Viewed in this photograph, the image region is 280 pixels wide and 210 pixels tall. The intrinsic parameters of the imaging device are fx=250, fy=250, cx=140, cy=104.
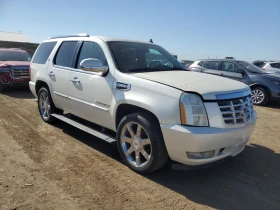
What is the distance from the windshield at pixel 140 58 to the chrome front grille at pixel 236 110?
4.60 ft

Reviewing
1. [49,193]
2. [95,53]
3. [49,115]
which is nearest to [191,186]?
[49,193]

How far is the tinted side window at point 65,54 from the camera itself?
4719 mm

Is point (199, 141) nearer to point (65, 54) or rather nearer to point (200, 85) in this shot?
point (200, 85)

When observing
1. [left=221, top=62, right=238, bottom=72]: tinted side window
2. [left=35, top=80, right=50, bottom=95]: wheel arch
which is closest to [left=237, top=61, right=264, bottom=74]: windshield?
[left=221, top=62, right=238, bottom=72]: tinted side window

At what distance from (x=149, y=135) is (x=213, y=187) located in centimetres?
108

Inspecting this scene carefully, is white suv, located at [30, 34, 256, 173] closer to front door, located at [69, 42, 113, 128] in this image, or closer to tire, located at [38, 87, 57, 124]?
front door, located at [69, 42, 113, 128]

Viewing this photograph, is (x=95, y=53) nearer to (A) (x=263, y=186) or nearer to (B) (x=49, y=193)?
(B) (x=49, y=193)

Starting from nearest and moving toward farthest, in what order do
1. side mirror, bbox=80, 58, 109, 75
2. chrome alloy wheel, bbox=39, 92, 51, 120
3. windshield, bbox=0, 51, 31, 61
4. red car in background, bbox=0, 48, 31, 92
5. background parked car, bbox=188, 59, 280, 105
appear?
1. side mirror, bbox=80, 58, 109, 75
2. chrome alloy wheel, bbox=39, 92, 51, 120
3. background parked car, bbox=188, 59, 280, 105
4. red car in background, bbox=0, 48, 31, 92
5. windshield, bbox=0, 51, 31, 61

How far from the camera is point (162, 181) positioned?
3.36m

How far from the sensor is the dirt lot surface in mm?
2869

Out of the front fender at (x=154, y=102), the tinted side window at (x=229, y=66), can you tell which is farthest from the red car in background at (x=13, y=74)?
the tinted side window at (x=229, y=66)

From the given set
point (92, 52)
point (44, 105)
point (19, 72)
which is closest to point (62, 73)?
point (92, 52)

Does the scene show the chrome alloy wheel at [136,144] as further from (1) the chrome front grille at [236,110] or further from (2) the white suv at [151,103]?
(1) the chrome front grille at [236,110]

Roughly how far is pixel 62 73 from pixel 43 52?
1.35m
